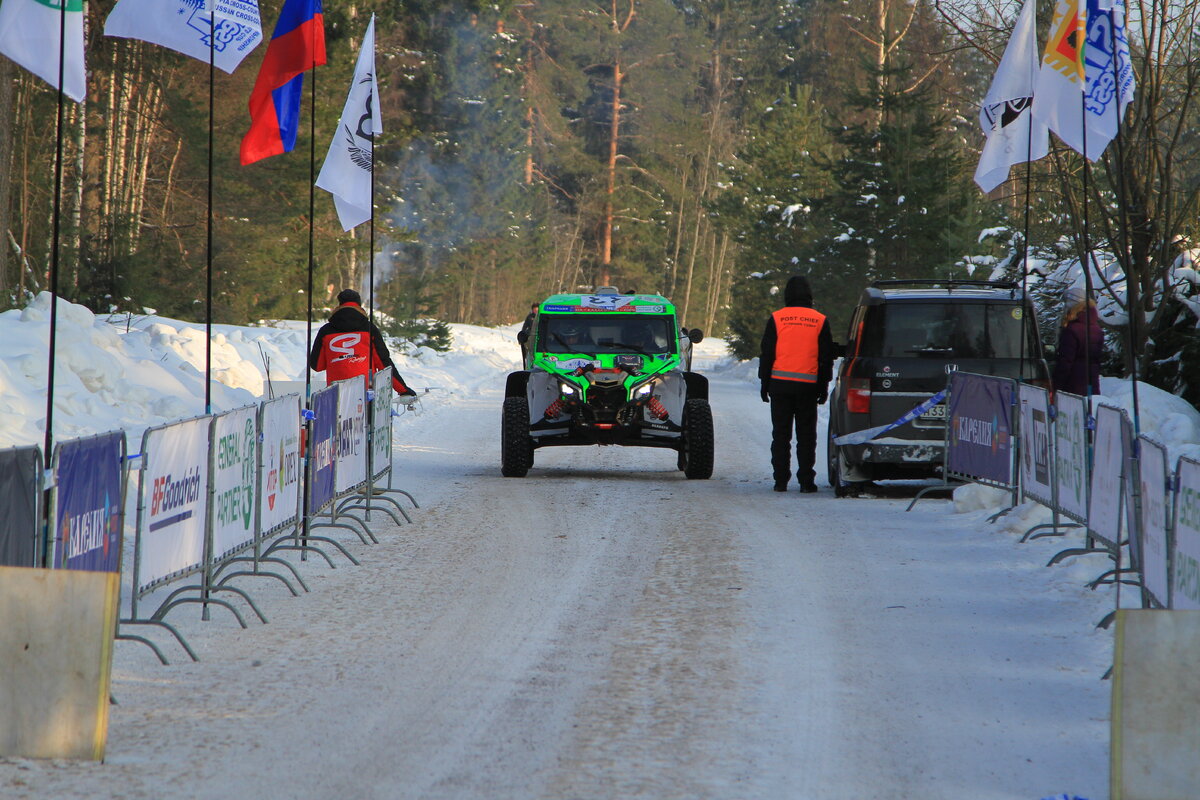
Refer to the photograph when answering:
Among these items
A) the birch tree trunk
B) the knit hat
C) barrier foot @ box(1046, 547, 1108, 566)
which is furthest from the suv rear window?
the birch tree trunk

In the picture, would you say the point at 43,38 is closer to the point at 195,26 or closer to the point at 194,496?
the point at 195,26

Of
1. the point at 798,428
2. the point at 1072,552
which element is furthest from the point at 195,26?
the point at 1072,552

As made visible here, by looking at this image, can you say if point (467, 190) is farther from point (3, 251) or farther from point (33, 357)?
point (33, 357)

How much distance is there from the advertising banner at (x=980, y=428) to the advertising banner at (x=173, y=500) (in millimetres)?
6978

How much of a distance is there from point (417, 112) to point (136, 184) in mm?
18724

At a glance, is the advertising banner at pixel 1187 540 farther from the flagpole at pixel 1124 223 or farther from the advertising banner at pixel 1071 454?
the advertising banner at pixel 1071 454

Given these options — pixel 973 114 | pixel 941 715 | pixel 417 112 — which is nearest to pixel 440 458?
pixel 941 715

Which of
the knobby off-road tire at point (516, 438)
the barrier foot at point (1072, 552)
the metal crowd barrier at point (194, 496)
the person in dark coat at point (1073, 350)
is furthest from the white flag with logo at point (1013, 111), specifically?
the metal crowd barrier at point (194, 496)

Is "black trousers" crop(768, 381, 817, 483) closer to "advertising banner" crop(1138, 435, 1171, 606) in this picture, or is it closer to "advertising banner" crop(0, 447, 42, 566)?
"advertising banner" crop(1138, 435, 1171, 606)

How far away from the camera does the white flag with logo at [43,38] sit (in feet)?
29.7

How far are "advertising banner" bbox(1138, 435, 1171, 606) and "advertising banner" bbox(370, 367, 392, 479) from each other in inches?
255

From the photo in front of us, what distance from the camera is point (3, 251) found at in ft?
65.3

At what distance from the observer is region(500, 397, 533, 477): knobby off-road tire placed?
14812 millimetres

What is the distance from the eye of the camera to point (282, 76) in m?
12.8
